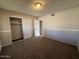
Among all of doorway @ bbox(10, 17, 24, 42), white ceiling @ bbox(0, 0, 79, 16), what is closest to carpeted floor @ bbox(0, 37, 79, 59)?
doorway @ bbox(10, 17, 24, 42)

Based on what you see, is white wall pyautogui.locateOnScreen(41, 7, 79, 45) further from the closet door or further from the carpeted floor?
the closet door

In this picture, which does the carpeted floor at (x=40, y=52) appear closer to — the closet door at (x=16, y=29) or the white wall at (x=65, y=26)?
the white wall at (x=65, y=26)

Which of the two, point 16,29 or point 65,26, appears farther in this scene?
point 16,29

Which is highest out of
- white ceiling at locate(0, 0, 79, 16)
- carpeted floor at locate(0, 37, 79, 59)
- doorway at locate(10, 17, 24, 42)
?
white ceiling at locate(0, 0, 79, 16)

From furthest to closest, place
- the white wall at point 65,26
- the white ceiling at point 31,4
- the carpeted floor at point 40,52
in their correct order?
1. the white wall at point 65,26
2. the white ceiling at point 31,4
3. the carpeted floor at point 40,52

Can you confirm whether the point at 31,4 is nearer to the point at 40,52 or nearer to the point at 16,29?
the point at 40,52

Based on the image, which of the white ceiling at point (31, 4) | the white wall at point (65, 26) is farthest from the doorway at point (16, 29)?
the white wall at point (65, 26)

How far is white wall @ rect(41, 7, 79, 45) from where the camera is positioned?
3839 mm

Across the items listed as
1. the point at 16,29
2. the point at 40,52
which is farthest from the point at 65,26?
the point at 16,29

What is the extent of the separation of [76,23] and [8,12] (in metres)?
4.68

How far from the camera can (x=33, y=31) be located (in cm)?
679

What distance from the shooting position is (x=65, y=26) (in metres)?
4.44

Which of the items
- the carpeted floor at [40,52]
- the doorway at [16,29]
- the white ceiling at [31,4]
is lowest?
the carpeted floor at [40,52]

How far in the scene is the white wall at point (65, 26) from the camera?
384 cm
